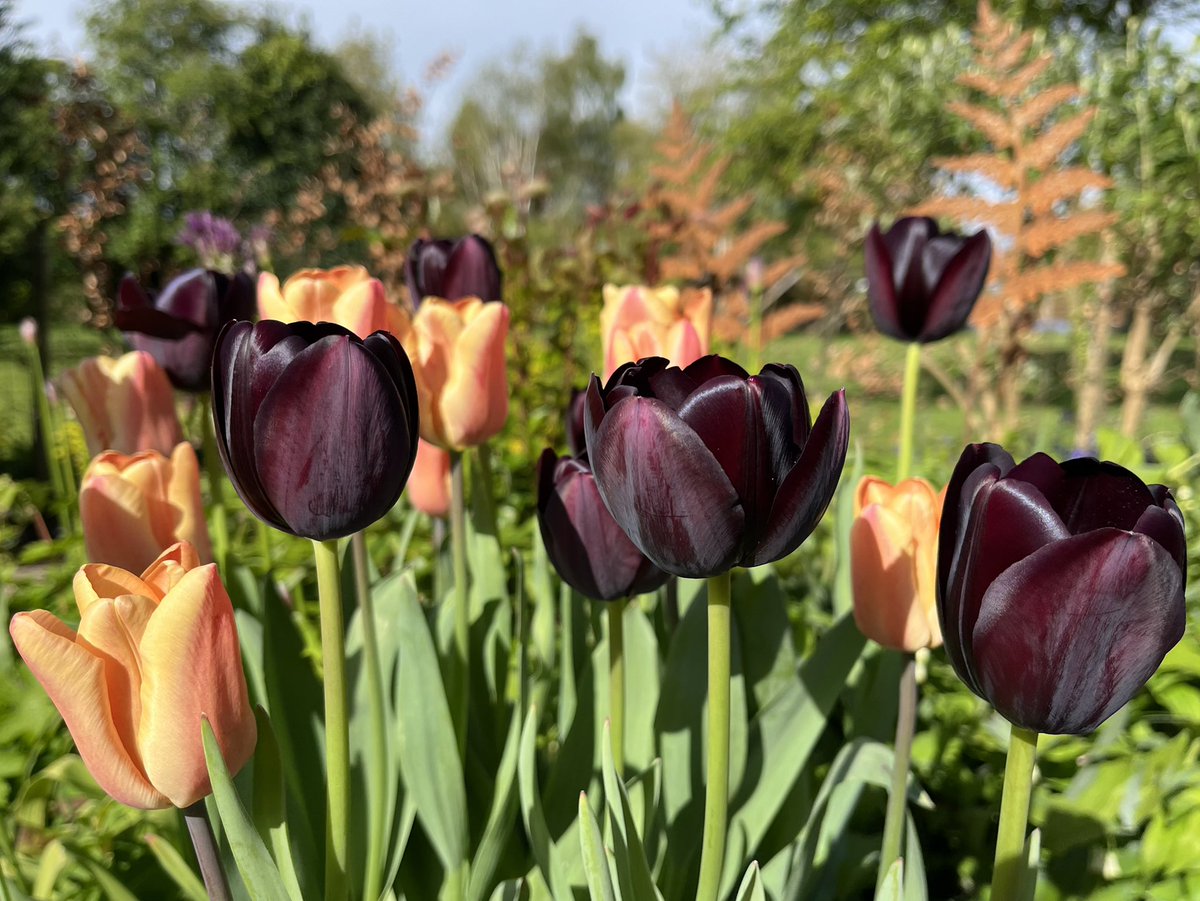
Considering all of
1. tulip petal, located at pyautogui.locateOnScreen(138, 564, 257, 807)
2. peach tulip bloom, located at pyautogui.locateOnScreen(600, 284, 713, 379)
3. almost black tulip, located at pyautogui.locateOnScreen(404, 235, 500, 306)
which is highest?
almost black tulip, located at pyautogui.locateOnScreen(404, 235, 500, 306)

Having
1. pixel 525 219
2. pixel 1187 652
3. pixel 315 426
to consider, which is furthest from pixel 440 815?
pixel 525 219

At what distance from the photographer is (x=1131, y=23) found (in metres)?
3.89

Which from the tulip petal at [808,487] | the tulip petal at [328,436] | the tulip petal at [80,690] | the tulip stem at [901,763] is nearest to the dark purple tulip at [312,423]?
the tulip petal at [328,436]

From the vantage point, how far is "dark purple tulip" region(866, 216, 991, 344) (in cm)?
104

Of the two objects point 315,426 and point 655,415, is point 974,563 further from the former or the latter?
point 315,426

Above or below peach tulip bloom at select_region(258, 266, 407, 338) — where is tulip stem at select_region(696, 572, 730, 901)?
below

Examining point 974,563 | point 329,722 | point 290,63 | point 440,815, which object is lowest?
point 440,815

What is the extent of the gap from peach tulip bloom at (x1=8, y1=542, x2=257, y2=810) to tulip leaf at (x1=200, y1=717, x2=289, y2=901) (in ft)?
0.06

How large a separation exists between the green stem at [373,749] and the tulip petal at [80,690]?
0.73 ft

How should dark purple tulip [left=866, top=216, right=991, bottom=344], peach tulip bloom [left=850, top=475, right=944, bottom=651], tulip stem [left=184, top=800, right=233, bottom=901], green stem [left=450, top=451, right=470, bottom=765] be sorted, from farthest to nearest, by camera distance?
dark purple tulip [left=866, top=216, right=991, bottom=344] < green stem [left=450, top=451, right=470, bottom=765] < peach tulip bloom [left=850, top=475, right=944, bottom=651] < tulip stem [left=184, top=800, right=233, bottom=901]

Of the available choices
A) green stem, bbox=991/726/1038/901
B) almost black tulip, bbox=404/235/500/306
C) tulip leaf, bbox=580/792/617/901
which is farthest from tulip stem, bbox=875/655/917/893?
almost black tulip, bbox=404/235/500/306

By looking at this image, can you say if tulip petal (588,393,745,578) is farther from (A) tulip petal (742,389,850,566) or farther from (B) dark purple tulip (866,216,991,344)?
(B) dark purple tulip (866,216,991,344)

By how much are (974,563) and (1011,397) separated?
3.65 m

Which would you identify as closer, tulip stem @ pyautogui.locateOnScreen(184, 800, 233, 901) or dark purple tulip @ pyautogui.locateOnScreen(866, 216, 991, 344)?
tulip stem @ pyautogui.locateOnScreen(184, 800, 233, 901)
